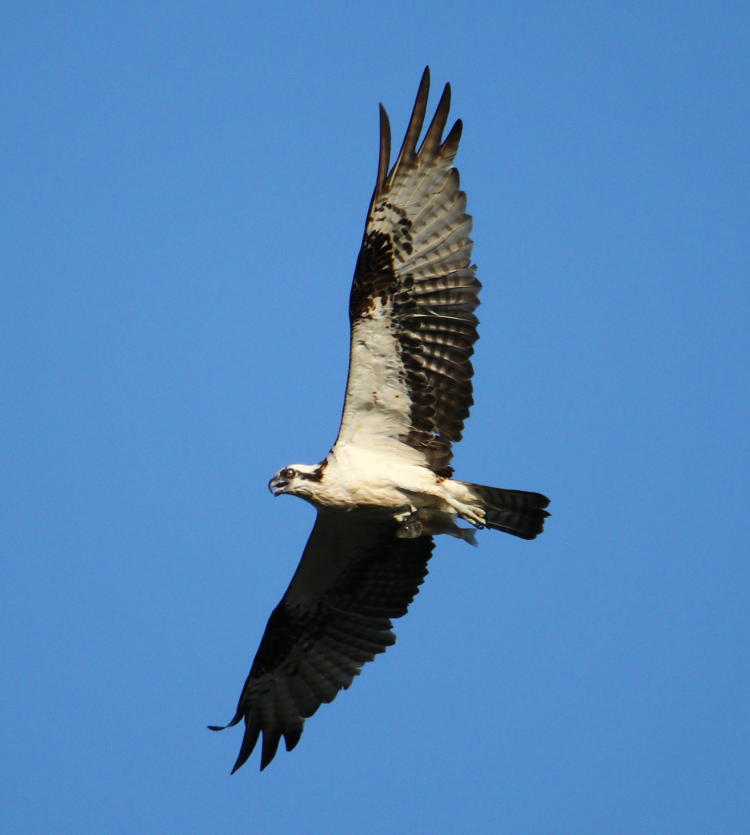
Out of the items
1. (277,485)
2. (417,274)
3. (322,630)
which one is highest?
(417,274)

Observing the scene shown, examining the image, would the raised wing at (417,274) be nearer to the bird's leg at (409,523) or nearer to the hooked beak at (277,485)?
the hooked beak at (277,485)

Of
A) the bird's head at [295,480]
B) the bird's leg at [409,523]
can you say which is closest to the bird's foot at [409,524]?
the bird's leg at [409,523]

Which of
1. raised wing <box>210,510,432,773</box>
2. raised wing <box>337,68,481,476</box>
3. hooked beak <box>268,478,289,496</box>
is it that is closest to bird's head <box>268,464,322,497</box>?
hooked beak <box>268,478,289,496</box>

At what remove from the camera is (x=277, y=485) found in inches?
424

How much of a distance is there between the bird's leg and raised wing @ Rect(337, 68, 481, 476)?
1055mm

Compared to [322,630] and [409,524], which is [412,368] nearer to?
[409,524]

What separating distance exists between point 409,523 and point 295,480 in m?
1.06

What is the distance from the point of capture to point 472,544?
441 inches

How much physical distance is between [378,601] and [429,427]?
1918mm

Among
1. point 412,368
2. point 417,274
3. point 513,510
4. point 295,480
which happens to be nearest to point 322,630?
point 295,480

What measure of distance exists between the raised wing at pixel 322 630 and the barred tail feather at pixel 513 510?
988 millimetres

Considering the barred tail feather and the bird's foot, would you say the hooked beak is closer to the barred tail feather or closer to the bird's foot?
the bird's foot

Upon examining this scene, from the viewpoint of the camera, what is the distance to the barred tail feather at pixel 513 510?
1100 centimetres

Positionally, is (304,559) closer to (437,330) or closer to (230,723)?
(230,723)
